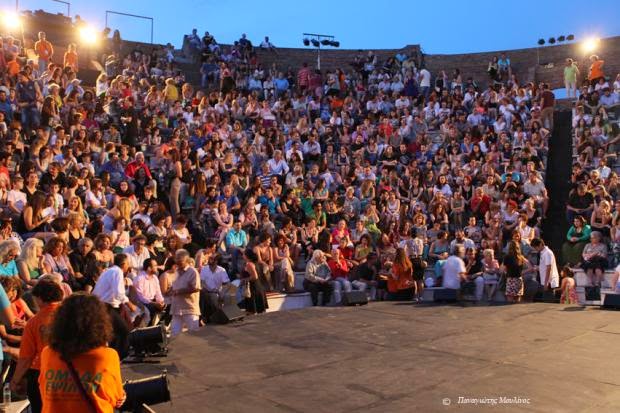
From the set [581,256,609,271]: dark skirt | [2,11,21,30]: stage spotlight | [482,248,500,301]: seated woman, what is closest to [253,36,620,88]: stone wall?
[2,11,21,30]: stage spotlight

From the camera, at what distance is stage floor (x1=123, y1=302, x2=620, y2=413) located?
6320mm

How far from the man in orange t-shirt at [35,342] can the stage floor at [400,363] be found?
1.50 metres

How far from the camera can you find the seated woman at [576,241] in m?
13.4

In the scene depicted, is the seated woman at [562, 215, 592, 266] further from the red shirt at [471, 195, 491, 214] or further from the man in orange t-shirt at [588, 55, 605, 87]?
the man in orange t-shirt at [588, 55, 605, 87]

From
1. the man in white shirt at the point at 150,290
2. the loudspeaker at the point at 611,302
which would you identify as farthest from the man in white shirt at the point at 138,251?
the loudspeaker at the point at 611,302

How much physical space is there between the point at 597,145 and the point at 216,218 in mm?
10341

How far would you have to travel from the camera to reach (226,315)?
33.5ft

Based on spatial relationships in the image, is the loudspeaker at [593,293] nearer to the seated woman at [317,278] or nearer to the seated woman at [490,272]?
the seated woman at [490,272]

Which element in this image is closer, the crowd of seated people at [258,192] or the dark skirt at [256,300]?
the crowd of seated people at [258,192]

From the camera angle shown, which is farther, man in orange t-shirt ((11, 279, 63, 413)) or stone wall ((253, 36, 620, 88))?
stone wall ((253, 36, 620, 88))

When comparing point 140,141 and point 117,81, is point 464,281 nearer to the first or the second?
point 140,141

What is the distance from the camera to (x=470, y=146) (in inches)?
718

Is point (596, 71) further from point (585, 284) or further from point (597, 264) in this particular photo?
point (585, 284)

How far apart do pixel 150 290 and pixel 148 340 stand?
171cm
